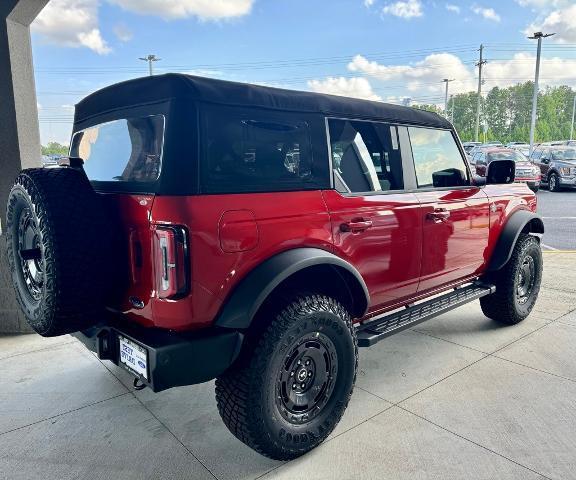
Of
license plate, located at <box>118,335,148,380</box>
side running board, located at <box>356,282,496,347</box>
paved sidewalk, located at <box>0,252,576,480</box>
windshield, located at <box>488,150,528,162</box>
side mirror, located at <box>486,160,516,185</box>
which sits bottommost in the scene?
paved sidewalk, located at <box>0,252,576,480</box>

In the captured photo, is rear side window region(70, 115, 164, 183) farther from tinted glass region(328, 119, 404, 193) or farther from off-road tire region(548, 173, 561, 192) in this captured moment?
off-road tire region(548, 173, 561, 192)

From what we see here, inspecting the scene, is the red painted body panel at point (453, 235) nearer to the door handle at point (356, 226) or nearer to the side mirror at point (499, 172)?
the side mirror at point (499, 172)

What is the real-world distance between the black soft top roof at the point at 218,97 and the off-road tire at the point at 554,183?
1657 centimetres

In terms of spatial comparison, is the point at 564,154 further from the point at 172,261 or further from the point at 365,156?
the point at 172,261

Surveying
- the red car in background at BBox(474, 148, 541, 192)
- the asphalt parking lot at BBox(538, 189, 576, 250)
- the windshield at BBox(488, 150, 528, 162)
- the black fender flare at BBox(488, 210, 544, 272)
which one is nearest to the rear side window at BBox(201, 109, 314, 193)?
the black fender flare at BBox(488, 210, 544, 272)

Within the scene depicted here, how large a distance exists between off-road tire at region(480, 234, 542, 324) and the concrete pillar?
14.1ft

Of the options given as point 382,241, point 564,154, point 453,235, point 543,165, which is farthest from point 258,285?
point 543,165

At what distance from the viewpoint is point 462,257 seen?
366 cm

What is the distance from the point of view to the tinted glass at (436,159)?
3391 millimetres

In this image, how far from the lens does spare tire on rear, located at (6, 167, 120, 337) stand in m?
2.04

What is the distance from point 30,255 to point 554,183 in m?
18.8

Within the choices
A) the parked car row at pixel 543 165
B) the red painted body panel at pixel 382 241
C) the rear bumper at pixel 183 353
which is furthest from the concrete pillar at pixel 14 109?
the parked car row at pixel 543 165

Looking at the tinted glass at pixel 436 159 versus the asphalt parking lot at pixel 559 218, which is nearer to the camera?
the tinted glass at pixel 436 159

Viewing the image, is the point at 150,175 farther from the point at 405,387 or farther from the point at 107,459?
the point at 405,387
